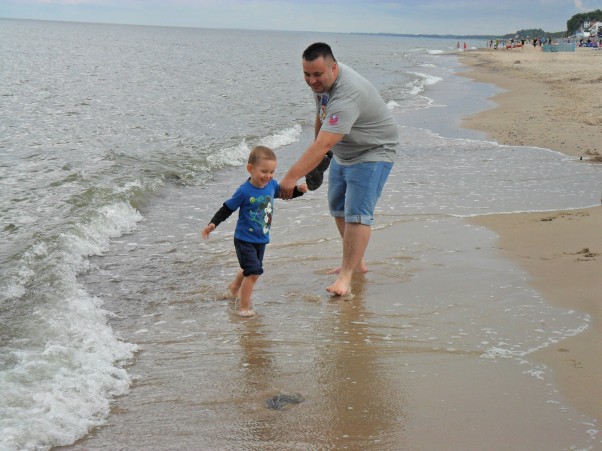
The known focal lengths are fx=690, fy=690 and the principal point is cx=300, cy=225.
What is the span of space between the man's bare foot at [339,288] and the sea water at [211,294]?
0.11 m

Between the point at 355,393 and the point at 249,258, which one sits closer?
the point at 355,393

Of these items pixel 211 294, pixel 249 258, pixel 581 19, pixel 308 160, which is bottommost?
pixel 211 294

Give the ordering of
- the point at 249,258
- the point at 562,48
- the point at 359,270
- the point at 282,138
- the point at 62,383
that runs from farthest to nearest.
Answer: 1. the point at 562,48
2. the point at 282,138
3. the point at 359,270
4. the point at 249,258
5. the point at 62,383

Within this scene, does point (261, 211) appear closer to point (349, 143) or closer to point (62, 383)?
point (349, 143)

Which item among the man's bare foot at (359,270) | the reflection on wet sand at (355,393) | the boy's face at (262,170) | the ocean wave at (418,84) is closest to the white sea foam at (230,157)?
the man's bare foot at (359,270)

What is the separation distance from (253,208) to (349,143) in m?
0.94

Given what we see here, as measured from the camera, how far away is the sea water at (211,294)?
3467 millimetres

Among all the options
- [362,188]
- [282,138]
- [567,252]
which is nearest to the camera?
[362,188]

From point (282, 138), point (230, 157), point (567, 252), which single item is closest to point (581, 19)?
point (282, 138)

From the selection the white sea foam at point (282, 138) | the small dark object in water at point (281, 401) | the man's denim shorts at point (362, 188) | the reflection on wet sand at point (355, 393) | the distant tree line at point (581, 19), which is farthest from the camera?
the distant tree line at point (581, 19)

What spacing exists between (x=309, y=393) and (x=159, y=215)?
206 inches

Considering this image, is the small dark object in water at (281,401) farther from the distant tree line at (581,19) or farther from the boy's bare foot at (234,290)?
the distant tree line at (581,19)

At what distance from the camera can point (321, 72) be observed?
4828mm

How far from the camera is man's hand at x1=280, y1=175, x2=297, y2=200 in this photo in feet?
15.6
